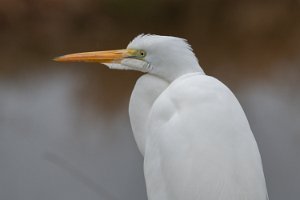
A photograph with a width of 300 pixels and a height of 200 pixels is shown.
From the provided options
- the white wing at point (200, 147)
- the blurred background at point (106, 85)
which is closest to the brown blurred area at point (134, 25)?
the blurred background at point (106, 85)

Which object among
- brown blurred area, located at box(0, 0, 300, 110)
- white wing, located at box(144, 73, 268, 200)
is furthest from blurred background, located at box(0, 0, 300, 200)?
white wing, located at box(144, 73, 268, 200)

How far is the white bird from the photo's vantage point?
1.10m

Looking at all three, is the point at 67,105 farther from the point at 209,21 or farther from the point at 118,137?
the point at 209,21

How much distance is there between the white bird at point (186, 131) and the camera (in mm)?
1100

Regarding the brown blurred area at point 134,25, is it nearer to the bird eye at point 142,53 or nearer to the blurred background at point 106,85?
the blurred background at point 106,85

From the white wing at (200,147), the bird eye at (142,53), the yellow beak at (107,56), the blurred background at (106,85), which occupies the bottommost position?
the blurred background at (106,85)

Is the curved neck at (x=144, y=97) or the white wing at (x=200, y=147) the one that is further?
the curved neck at (x=144, y=97)

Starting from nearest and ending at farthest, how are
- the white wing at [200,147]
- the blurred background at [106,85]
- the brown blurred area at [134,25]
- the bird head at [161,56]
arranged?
the white wing at [200,147]
the bird head at [161,56]
the blurred background at [106,85]
the brown blurred area at [134,25]

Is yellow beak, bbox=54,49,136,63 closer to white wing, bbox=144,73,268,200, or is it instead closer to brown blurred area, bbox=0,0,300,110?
white wing, bbox=144,73,268,200

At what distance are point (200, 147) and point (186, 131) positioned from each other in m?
0.05

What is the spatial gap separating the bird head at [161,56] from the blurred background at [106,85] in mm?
1203

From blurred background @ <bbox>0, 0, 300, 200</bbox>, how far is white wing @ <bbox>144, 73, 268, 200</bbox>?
1.28 m

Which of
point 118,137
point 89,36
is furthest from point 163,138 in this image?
point 89,36

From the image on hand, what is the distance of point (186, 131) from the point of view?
116 centimetres
